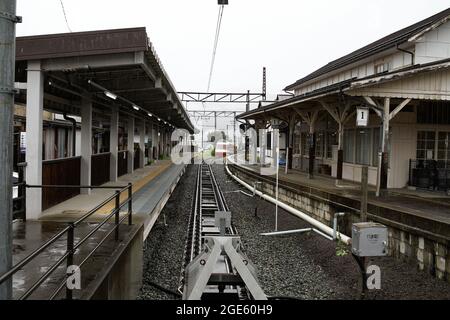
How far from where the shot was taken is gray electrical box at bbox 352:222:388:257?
5324 millimetres

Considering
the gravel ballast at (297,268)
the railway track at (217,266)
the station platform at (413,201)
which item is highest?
the station platform at (413,201)

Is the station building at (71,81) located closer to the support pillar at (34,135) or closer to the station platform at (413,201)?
the support pillar at (34,135)

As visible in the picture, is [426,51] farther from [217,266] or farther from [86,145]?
[217,266]

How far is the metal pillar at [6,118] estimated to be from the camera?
2406 millimetres

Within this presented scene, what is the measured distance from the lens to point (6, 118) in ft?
8.01

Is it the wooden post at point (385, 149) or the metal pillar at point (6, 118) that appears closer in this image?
the metal pillar at point (6, 118)

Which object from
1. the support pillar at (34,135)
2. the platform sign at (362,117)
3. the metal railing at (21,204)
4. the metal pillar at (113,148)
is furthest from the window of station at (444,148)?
the metal railing at (21,204)

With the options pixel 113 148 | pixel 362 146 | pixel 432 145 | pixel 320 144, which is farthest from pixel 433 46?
pixel 113 148

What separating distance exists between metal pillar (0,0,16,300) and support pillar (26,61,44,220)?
550 cm

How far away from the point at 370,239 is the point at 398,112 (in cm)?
818

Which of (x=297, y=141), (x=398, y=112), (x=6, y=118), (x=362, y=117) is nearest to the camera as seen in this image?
(x=6, y=118)

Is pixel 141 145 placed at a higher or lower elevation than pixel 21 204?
higher

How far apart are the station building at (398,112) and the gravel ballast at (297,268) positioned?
127 inches

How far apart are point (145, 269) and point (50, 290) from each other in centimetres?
358
